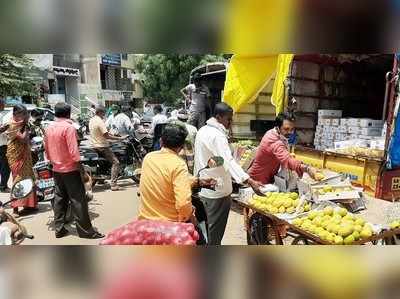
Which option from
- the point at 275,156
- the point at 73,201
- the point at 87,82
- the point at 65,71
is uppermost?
the point at 65,71

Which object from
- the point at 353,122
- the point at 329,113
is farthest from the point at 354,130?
the point at 329,113

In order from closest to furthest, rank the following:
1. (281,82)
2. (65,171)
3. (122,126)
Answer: (65,171)
(281,82)
(122,126)

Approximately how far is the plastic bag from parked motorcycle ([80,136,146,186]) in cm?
537

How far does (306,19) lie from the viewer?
2.63 ft

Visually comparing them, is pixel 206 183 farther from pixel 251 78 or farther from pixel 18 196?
pixel 251 78

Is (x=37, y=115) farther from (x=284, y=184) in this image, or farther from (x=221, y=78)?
(x=284, y=184)

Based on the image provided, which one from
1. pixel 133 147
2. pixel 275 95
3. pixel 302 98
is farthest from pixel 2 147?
pixel 302 98

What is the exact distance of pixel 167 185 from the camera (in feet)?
7.55

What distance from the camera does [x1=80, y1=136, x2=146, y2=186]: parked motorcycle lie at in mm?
6852

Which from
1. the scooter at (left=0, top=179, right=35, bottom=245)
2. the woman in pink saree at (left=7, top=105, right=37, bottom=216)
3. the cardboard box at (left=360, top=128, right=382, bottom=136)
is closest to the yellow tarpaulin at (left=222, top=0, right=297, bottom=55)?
the scooter at (left=0, top=179, right=35, bottom=245)

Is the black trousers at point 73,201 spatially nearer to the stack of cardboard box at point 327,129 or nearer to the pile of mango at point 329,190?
the pile of mango at point 329,190

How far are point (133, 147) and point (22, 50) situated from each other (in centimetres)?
693

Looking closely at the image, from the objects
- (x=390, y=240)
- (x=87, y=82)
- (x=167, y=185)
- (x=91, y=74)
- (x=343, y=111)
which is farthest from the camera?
(x=91, y=74)

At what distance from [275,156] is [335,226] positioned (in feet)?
4.09
